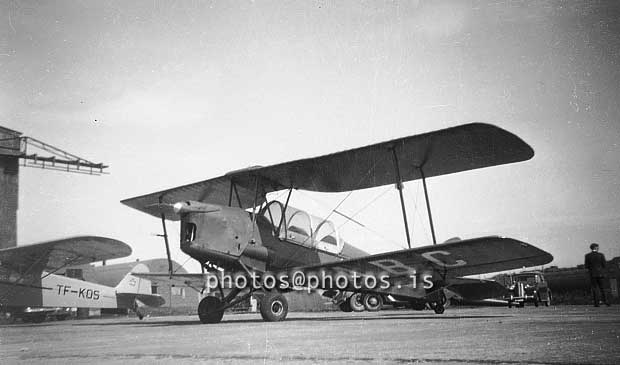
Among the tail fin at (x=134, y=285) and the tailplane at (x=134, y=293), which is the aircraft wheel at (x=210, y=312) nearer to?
the tailplane at (x=134, y=293)

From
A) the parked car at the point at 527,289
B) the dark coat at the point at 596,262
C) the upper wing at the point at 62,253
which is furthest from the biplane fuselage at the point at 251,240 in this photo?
the parked car at the point at 527,289

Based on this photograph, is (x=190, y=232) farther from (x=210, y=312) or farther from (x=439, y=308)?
(x=439, y=308)

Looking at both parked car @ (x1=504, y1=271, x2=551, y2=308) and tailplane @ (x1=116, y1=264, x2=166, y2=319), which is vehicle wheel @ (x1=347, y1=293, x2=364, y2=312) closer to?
parked car @ (x1=504, y1=271, x2=551, y2=308)

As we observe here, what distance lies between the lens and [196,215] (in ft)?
30.4

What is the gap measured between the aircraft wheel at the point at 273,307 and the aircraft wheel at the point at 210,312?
3.78 feet

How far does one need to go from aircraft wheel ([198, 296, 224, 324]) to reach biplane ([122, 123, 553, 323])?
0.02 meters

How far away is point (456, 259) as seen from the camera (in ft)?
29.7

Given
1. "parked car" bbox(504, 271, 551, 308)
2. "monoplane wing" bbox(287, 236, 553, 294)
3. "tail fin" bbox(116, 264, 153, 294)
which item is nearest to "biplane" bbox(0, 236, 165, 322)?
"tail fin" bbox(116, 264, 153, 294)

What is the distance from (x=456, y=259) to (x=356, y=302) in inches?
369

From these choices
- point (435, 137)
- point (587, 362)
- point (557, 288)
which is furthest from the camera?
point (557, 288)

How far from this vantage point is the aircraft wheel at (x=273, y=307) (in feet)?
31.3

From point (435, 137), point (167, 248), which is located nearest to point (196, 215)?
point (167, 248)

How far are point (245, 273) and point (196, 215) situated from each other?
1562mm

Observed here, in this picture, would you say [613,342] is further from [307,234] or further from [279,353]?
[307,234]
